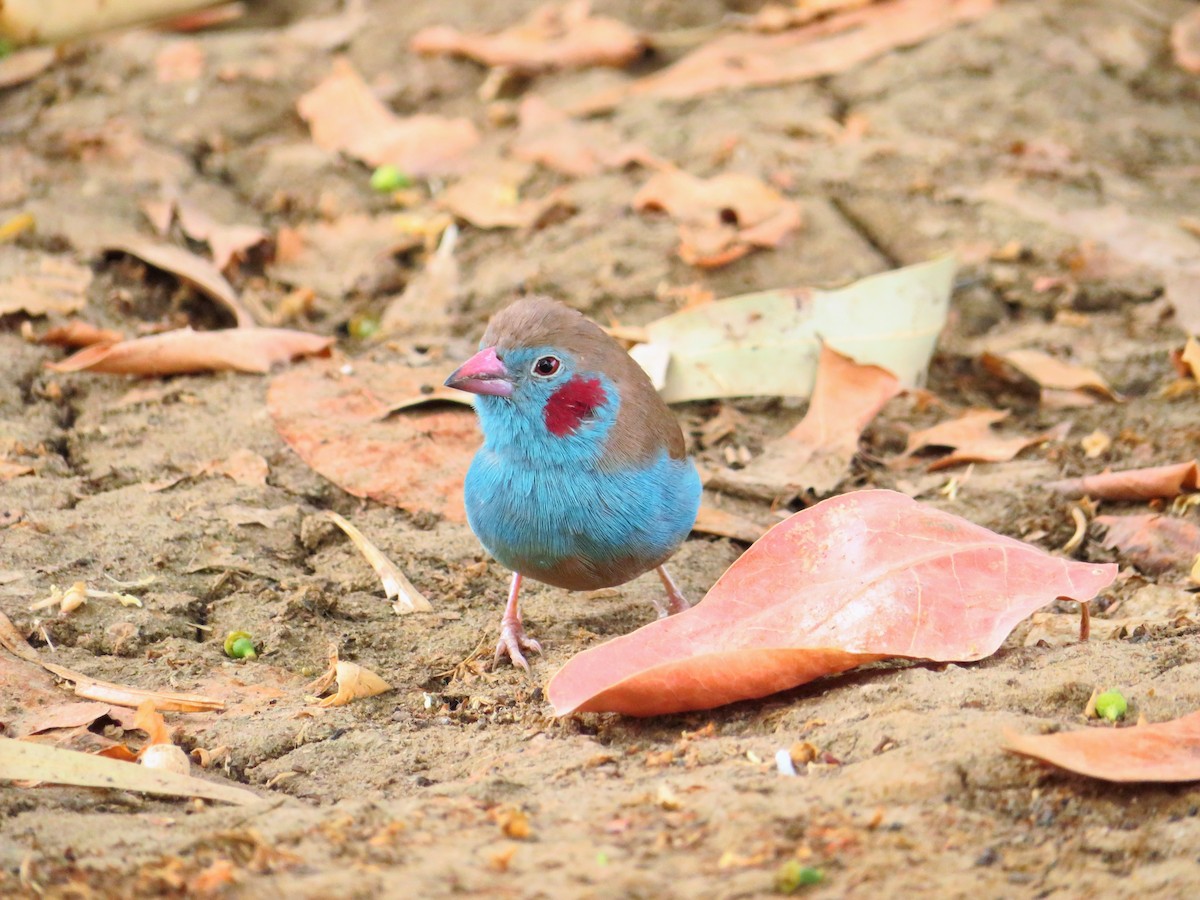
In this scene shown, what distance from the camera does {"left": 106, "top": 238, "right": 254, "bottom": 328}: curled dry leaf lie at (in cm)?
557

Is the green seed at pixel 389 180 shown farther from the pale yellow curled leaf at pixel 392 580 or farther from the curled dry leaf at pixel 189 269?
the pale yellow curled leaf at pixel 392 580

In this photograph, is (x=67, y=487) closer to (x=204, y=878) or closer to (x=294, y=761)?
(x=294, y=761)

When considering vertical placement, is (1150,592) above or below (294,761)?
below

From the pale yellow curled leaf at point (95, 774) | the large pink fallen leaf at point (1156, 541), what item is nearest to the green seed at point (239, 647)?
the pale yellow curled leaf at point (95, 774)

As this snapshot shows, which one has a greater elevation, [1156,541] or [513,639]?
[513,639]

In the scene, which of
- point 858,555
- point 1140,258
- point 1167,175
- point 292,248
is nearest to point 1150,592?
point 858,555

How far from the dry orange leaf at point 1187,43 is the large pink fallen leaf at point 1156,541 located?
11.9 ft

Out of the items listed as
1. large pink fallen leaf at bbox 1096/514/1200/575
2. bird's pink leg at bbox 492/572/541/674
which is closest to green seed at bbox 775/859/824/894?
bird's pink leg at bbox 492/572/541/674

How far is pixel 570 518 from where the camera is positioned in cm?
382

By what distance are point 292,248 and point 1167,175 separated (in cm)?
392

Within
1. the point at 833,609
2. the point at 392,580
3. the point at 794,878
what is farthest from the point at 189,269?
the point at 794,878

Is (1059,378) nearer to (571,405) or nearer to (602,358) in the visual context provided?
(602,358)

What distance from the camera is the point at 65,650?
367cm

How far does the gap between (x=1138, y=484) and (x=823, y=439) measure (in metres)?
1.06
